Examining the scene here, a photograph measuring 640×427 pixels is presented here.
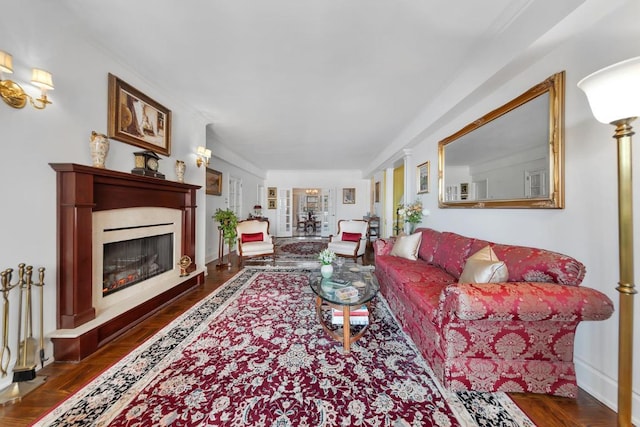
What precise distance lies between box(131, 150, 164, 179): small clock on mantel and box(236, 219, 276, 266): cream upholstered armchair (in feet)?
7.08

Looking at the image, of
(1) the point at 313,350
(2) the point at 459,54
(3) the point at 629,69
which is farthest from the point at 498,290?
(2) the point at 459,54

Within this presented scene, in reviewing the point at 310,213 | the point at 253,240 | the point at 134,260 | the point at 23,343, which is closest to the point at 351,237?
the point at 253,240

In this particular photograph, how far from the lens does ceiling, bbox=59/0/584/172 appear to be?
5.49ft

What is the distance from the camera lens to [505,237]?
2170mm

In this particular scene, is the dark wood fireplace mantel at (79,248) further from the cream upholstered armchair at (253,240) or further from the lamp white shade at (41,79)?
the cream upholstered armchair at (253,240)

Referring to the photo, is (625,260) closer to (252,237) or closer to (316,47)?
(316,47)

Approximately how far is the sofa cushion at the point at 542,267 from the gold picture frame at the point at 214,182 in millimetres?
5187

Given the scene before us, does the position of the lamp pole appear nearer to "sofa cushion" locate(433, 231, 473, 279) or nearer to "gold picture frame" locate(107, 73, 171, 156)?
"sofa cushion" locate(433, 231, 473, 279)

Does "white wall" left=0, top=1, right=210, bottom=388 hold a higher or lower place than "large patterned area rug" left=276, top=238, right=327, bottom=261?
higher

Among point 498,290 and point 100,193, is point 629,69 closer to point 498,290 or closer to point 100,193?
point 498,290

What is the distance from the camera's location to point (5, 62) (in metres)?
1.40

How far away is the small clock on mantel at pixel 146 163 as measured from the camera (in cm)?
250

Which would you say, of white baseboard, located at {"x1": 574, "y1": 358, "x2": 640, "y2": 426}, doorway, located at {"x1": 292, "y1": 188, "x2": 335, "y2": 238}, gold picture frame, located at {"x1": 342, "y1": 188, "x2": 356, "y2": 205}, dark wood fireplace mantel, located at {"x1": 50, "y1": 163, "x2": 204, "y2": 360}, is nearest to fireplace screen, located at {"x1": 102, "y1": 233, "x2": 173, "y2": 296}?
dark wood fireplace mantel, located at {"x1": 50, "y1": 163, "x2": 204, "y2": 360}

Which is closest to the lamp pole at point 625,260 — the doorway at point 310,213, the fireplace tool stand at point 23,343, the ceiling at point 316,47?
the ceiling at point 316,47
